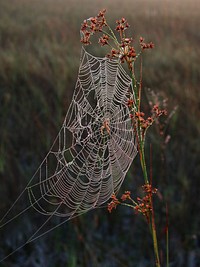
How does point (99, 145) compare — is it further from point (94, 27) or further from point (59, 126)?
point (59, 126)

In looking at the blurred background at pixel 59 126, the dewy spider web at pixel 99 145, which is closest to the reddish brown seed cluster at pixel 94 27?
the dewy spider web at pixel 99 145

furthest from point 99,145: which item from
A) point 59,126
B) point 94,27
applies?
point 59,126

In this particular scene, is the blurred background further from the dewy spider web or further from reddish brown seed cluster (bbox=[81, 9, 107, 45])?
reddish brown seed cluster (bbox=[81, 9, 107, 45])

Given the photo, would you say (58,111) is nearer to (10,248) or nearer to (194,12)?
(10,248)

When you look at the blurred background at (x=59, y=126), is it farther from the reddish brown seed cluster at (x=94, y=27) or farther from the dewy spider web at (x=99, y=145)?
the reddish brown seed cluster at (x=94, y=27)

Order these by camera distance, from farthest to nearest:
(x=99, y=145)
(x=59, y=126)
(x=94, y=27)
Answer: (x=59, y=126) → (x=99, y=145) → (x=94, y=27)

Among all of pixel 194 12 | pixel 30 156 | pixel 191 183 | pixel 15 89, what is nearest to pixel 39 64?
pixel 15 89

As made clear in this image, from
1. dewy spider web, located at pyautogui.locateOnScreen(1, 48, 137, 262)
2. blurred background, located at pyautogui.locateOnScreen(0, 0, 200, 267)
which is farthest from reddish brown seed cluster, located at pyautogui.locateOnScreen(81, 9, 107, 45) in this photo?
blurred background, located at pyautogui.locateOnScreen(0, 0, 200, 267)

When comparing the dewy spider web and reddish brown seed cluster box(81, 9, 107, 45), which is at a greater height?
reddish brown seed cluster box(81, 9, 107, 45)

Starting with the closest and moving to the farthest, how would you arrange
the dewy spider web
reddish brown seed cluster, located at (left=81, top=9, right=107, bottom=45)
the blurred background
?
1. reddish brown seed cluster, located at (left=81, top=9, right=107, bottom=45)
2. the dewy spider web
3. the blurred background
